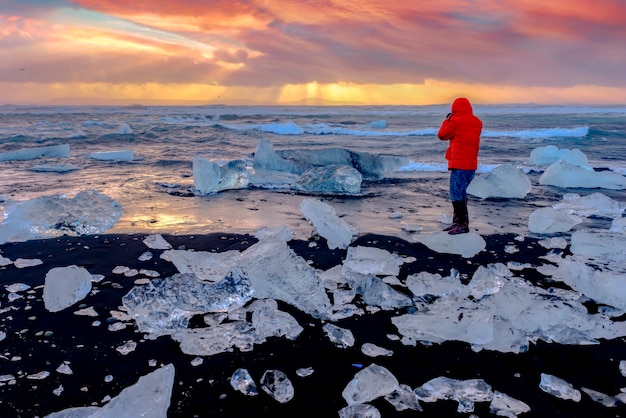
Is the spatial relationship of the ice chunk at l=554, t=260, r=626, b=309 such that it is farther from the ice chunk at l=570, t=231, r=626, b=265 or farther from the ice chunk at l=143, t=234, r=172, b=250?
the ice chunk at l=143, t=234, r=172, b=250

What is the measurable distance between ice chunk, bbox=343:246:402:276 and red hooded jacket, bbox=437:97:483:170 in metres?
1.53

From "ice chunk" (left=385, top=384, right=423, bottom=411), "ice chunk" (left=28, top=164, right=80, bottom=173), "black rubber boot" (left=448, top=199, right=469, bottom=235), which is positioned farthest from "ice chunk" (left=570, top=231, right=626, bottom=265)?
"ice chunk" (left=28, top=164, right=80, bottom=173)

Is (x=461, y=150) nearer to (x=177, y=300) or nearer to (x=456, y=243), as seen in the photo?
(x=456, y=243)

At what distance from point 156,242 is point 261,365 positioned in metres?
2.22

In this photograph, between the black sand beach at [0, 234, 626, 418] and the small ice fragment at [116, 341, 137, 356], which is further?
the small ice fragment at [116, 341, 137, 356]

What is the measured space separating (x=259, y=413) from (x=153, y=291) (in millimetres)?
1282

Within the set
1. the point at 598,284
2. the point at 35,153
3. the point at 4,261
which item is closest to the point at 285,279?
the point at 598,284

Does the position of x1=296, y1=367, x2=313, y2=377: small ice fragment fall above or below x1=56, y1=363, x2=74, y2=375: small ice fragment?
below

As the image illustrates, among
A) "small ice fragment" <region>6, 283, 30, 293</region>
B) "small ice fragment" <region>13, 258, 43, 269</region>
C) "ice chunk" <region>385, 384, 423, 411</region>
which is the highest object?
"small ice fragment" <region>13, 258, 43, 269</region>

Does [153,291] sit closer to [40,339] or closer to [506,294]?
[40,339]

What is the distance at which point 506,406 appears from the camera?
206 cm

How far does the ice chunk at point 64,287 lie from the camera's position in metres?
2.94

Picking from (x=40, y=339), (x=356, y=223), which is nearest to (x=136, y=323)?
(x=40, y=339)

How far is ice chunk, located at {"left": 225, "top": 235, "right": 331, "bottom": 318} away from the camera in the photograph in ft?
9.90
